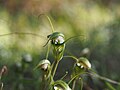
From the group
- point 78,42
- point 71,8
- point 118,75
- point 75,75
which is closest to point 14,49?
point 78,42

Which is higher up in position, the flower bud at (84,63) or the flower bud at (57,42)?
the flower bud at (57,42)

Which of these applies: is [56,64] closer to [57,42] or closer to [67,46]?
[57,42]

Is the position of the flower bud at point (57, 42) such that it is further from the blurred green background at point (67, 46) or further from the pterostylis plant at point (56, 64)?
the blurred green background at point (67, 46)

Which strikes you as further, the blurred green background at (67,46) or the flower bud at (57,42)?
the blurred green background at (67,46)

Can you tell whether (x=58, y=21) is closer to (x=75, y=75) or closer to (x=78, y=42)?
(x=78, y=42)

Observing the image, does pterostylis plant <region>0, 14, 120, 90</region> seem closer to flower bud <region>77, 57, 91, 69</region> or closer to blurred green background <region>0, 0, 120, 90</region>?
flower bud <region>77, 57, 91, 69</region>

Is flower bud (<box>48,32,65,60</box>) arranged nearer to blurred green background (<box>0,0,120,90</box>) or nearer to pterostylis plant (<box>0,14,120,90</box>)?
pterostylis plant (<box>0,14,120,90</box>)

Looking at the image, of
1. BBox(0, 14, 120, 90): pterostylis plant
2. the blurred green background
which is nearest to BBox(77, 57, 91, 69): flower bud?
BBox(0, 14, 120, 90): pterostylis plant

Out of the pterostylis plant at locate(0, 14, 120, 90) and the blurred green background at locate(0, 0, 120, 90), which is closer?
the pterostylis plant at locate(0, 14, 120, 90)

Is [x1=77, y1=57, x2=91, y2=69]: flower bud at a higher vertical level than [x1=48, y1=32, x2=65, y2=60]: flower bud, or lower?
lower

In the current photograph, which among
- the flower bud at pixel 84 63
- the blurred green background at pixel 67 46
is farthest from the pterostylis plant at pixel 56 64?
the blurred green background at pixel 67 46

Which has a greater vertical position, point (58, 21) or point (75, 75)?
point (58, 21)
